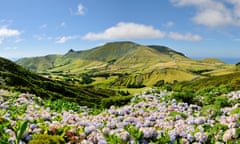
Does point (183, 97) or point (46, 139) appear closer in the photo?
point (46, 139)

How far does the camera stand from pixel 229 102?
14.6 m

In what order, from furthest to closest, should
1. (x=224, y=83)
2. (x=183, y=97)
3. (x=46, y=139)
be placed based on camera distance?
(x=224, y=83) → (x=183, y=97) → (x=46, y=139)

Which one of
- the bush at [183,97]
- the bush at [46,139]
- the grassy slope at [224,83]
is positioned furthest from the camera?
the grassy slope at [224,83]

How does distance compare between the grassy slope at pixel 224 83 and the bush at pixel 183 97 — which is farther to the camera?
the grassy slope at pixel 224 83

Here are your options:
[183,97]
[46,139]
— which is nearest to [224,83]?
[183,97]

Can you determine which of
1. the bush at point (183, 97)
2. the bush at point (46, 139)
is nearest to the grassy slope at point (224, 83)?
the bush at point (183, 97)

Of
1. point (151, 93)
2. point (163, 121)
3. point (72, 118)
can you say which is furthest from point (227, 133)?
point (151, 93)

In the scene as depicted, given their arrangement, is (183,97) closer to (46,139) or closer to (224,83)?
(46,139)

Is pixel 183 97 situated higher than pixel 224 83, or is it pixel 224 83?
pixel 183 97

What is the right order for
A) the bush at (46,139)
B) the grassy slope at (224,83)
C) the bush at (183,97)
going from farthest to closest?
the grassy slope at (224,83)
the bush at (183,97)
the bush at (46,139)

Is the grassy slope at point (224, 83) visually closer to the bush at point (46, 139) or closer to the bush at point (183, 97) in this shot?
the bush at point (183, 97)

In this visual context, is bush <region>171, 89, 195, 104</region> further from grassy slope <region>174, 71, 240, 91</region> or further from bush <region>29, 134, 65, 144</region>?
bush <region>29, 134, 65, 144</region>

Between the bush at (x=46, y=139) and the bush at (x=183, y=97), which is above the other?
the bush at (x=183, y=97)

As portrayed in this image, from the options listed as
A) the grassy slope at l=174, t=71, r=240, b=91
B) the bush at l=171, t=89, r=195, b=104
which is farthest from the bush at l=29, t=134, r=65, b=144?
the grassy slope at l=174, t=71, r=240, b=91
